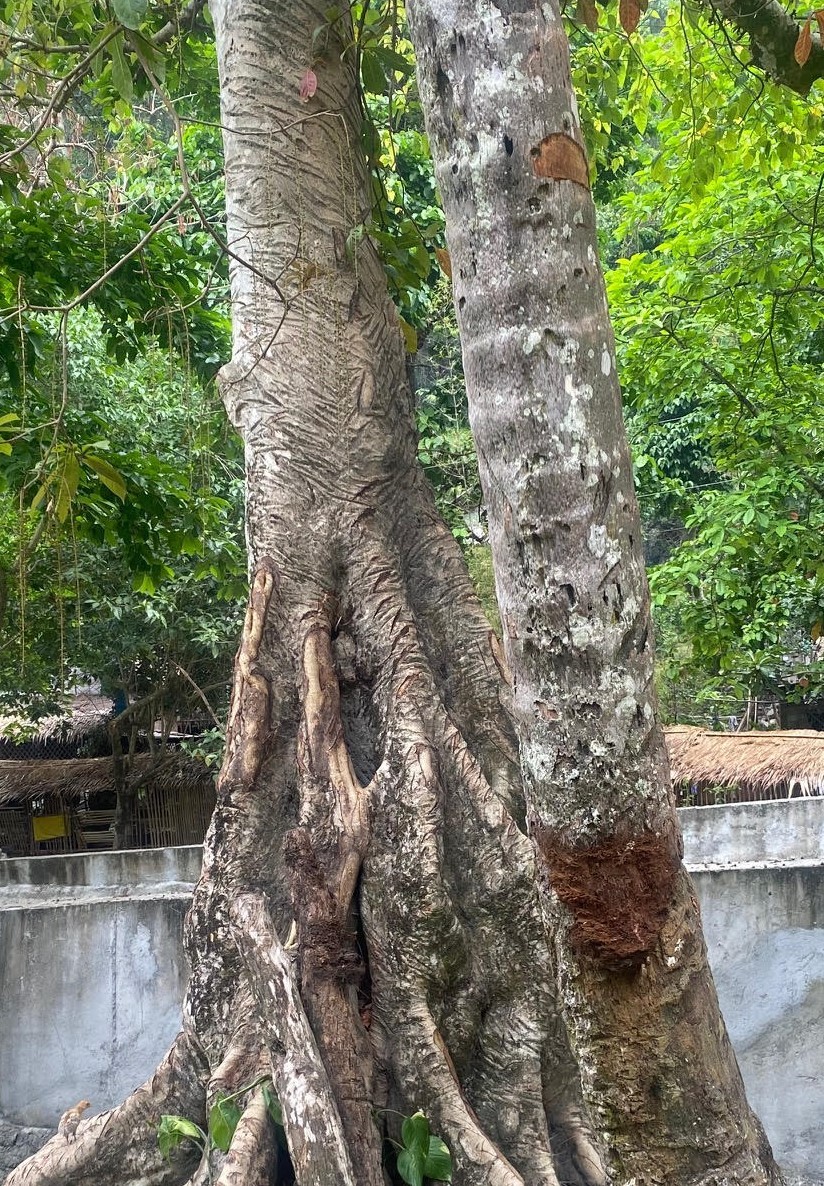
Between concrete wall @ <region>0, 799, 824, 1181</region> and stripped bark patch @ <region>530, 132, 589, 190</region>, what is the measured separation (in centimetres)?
413

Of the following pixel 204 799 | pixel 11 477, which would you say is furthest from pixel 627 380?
pixel 204 799

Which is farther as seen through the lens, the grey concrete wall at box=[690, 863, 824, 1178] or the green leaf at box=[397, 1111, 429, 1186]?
the grey concrete wall at box=[690, 863, 824, 1178]

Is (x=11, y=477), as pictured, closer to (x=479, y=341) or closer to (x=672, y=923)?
(x=479, y=341)

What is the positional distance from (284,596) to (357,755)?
2.11 ft

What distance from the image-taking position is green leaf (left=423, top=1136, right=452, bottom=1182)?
336 centimetres

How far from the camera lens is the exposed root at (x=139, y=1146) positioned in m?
3.84

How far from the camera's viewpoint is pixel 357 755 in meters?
4.02

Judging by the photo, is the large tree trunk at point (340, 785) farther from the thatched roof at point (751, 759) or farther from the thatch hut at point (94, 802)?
the thatch hut at point (94, 802)

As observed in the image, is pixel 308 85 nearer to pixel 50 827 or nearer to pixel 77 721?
pixel 77 721

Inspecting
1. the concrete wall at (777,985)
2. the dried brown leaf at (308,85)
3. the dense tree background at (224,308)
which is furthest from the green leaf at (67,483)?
the concrete wall at (777,985)

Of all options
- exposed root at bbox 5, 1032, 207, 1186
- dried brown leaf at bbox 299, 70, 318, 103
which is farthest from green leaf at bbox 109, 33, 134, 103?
exposed root at bbox 5, 1032, 207, 1186

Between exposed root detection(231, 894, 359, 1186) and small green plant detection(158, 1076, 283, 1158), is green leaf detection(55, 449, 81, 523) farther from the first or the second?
small green plant detection(158, 1076, 283, 1158)

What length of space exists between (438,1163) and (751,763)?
315 inches

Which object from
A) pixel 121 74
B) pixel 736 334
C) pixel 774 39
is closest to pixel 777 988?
pixel 774 39
